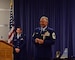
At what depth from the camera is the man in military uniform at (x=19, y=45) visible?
22.5 ft

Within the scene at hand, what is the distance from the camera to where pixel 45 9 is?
7328mm

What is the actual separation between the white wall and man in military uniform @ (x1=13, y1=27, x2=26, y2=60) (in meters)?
0.55

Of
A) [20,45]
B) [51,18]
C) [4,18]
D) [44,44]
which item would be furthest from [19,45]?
[44,44]

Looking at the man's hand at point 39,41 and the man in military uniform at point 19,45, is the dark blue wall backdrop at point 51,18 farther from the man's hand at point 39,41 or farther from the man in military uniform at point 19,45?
the man's hand at point 39,41

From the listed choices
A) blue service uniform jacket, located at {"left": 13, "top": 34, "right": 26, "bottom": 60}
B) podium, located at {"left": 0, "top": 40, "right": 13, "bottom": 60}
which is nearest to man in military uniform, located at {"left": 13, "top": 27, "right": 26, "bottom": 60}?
blue service uniform jacket, located at {"left": 13, "top": 34, "right": 26, "bottom": 60}

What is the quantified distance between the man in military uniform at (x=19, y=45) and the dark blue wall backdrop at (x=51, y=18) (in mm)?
197

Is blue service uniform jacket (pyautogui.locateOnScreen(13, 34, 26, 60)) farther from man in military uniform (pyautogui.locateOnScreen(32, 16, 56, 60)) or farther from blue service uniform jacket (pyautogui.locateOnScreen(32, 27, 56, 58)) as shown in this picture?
blue service uniform jacket (pyautogui.locateOnScreen(32, 27, 56, 58))

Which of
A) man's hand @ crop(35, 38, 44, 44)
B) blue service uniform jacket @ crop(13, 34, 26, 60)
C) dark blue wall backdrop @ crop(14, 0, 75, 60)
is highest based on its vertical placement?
dark blue wall backdrop @ crop(14, 0, 75, 60)

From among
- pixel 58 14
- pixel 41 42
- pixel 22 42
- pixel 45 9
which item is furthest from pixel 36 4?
pixel 41 42

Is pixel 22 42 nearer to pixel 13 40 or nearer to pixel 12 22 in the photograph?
pixel 13 40

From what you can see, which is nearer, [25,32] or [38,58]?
[38,58]

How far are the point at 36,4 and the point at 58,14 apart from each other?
817mm

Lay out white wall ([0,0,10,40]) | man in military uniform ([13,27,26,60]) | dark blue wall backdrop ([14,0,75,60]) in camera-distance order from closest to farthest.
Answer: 1. man in military uniform ([13,27,26,60])
2. dark blue wall backdrop ([14,0,75,60])
3. white wall ([0,0,10,40])

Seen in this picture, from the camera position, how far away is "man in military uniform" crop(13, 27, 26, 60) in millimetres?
6845
